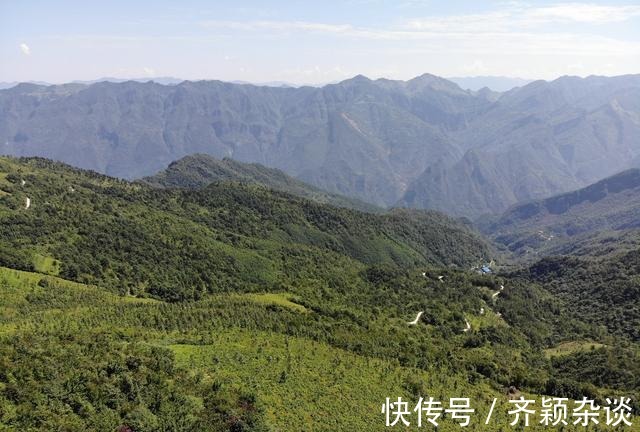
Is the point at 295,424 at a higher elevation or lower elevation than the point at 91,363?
lower

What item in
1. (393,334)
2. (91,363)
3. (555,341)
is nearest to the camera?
(91,363)

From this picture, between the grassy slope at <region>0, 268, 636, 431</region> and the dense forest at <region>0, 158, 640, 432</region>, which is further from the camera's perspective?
the grassy slope at <region>0, 268, 636, 431</region>

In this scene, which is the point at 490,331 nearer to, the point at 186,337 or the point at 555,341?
the point at 555,341

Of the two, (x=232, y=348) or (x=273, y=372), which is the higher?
(x=232, y=348)

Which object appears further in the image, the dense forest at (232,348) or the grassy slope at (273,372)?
the grassy slope at (273,372)

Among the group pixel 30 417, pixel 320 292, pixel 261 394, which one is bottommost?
pixel 320 292

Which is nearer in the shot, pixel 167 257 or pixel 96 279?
pixel 96 279

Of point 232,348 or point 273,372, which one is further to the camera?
point 232,348

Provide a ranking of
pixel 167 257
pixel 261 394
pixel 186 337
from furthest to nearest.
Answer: pixel 167 257, pixel 186 337, pixel 261 394

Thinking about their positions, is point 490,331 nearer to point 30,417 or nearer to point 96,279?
point 96,279

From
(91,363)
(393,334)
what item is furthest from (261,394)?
(393,334)
